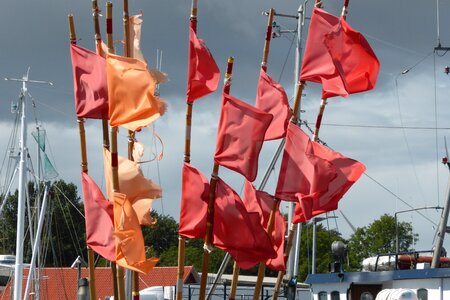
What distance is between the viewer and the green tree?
62.9 metres

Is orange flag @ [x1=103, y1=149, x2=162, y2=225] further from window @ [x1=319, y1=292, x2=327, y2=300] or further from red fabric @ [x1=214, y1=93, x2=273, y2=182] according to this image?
window @ [x1=319, y1=292, x2=327, y2=300]

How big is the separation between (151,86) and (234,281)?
3.25m

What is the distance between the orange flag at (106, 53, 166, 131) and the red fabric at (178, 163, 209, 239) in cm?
103

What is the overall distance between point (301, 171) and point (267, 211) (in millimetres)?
1109

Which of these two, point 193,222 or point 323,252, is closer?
point 193,222

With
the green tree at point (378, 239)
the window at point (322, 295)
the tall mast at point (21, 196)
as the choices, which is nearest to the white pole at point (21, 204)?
the tall mast at point (21, 196)

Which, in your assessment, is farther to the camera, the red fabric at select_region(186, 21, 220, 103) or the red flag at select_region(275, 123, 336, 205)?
the red flag at select_region(275, 123, 336, 205)

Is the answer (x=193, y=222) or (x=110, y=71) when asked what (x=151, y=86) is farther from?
(x=193, y=222)

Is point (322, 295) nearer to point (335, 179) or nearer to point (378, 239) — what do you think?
point (335, 179)

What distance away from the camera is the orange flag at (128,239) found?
14.5 metres

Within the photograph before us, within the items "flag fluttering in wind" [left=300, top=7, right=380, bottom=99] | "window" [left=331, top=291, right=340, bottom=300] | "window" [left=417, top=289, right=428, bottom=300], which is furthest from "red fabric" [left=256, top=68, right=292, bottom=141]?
"window" [left=331, top=291, right=340, bottom=300]

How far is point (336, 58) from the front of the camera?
1617 cm

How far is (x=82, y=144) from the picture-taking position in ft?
51.3

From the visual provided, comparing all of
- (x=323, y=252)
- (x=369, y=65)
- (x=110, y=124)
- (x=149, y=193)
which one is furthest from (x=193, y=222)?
(x=323, y=252)
